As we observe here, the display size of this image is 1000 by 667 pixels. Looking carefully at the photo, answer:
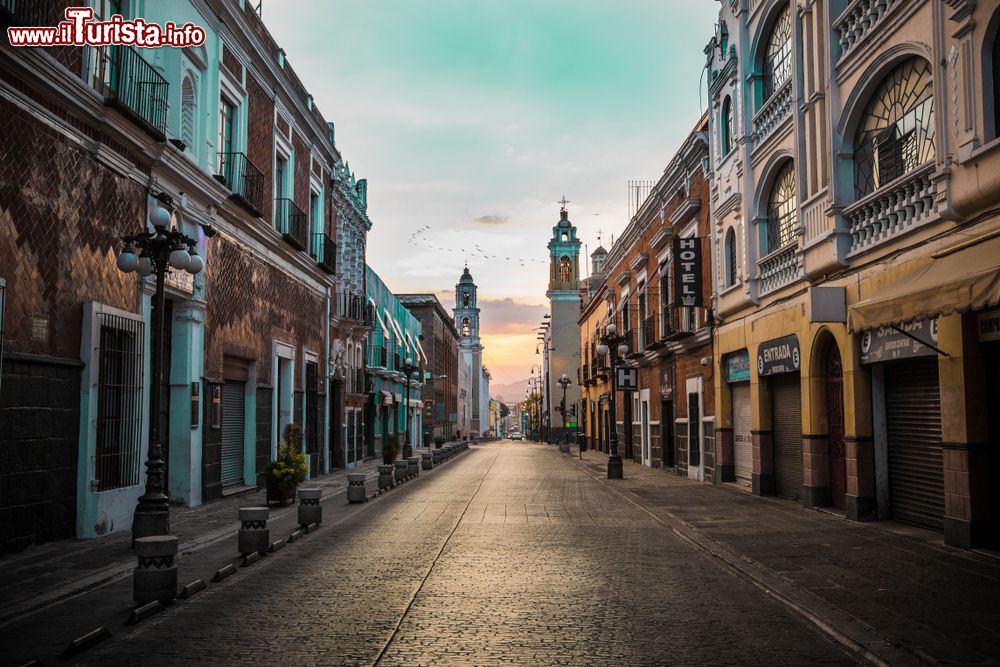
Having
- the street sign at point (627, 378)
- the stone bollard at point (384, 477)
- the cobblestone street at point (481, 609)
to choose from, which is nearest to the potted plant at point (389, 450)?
the street sign at point (627, 378)

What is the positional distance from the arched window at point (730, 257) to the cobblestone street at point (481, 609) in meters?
10.1

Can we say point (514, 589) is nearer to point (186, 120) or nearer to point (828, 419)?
point (828, 419)

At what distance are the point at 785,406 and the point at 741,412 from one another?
2903 mm

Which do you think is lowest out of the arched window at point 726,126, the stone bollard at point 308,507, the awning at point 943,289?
the stone bollard at point 308,507

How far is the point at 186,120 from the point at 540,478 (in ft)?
47.6

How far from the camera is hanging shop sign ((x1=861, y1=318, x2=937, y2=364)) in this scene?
11375 mm

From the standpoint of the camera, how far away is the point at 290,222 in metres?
24.0

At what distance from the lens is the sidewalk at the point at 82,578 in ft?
22.6

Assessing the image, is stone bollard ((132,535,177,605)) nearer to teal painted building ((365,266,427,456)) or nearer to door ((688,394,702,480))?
door ((688,394,702,480))

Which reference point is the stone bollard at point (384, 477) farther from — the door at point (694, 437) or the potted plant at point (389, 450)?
the potted plant at point (389, 450)

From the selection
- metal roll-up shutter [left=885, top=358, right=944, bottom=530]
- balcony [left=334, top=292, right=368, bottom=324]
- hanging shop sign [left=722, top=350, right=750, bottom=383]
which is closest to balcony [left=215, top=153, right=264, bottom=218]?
balcony [left=334, top=292, right=368, bottom=324]

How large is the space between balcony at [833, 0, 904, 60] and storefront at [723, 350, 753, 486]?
7825 millimetres

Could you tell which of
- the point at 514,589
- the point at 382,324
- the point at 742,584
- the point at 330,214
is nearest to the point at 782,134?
the point at 742,584

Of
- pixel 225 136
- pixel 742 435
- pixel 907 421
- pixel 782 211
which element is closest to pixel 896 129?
pixel 907 421
